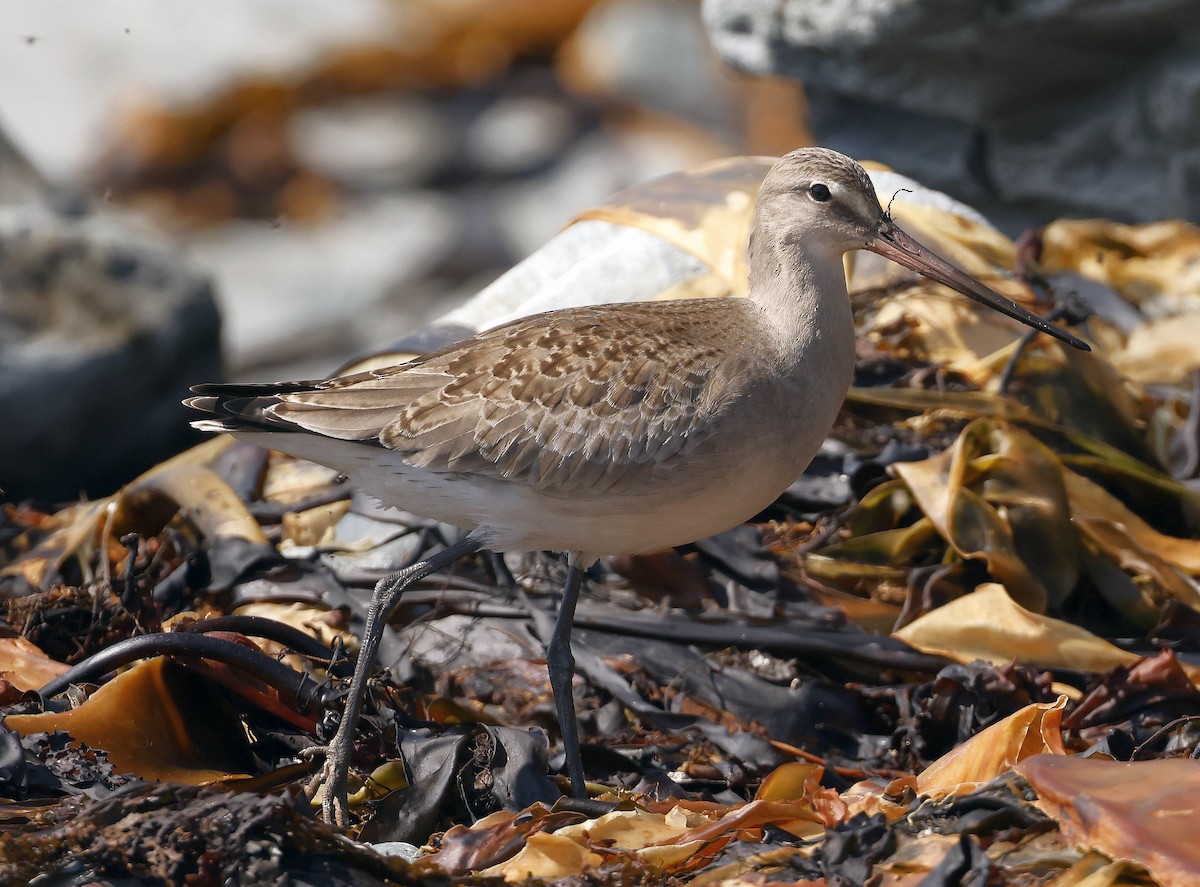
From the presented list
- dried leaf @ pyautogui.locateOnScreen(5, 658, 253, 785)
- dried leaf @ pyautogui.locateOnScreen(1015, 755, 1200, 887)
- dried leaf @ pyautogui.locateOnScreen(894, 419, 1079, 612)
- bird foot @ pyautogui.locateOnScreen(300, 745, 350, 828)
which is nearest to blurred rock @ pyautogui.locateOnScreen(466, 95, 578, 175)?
dried leaf @ pyautogui.locateOnScreen(894, 419, 1079, 612)

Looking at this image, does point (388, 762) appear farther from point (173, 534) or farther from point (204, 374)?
point (204, 374)

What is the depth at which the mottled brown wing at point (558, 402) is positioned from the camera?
346cm

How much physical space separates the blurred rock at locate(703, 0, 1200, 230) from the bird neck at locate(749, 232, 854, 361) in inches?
145

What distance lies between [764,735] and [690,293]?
1.94 m

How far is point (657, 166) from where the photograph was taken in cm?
1191

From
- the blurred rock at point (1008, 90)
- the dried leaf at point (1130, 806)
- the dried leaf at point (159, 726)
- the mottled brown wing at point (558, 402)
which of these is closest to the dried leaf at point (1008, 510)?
the mottled brown wing at point (558, 402)

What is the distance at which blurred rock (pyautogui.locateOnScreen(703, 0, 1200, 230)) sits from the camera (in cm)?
692

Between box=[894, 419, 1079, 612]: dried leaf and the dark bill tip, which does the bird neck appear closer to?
the dark bill tip

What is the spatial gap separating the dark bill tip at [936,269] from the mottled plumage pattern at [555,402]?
1.36 ft

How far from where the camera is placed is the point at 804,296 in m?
3.67

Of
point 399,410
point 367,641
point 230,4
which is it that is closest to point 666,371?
point 399,410

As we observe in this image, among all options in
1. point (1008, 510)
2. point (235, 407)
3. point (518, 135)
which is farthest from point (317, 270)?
point (1008, 510)

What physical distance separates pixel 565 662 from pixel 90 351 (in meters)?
3.49

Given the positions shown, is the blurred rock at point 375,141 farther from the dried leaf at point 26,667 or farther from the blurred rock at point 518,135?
the dried leaf at point 26,667
